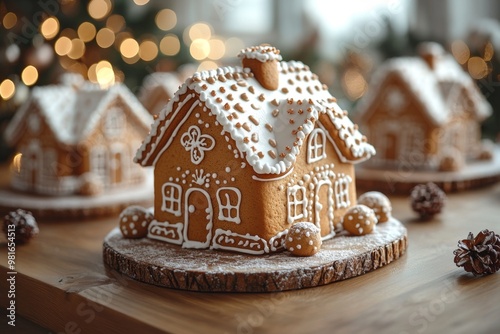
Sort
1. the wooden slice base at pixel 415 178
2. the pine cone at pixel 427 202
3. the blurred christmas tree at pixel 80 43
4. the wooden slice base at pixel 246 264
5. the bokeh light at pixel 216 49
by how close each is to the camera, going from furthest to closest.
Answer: the bokeh light at pixel 216 49 < the blurred christmas tree at pixel 80 43 < the wooden slice base at pixel 415 178 < the pine cone at pixel 427 202 < the wooden slice base at pixel 246 264

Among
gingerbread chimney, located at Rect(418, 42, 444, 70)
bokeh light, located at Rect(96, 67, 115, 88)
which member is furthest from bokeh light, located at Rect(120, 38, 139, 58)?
gingerbread chimney, located at Rect(418, 42, 444, 70)

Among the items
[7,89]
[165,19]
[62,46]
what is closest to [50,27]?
[62,46]

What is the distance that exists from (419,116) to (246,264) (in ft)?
5.96

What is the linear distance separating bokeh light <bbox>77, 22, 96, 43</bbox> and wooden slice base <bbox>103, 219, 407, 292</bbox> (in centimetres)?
194

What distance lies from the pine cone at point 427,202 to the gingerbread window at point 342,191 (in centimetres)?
51

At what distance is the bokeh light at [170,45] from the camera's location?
4203 millimetres

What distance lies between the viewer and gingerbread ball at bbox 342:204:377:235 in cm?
217

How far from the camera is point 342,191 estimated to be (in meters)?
2.27

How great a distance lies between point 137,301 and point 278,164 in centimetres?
55

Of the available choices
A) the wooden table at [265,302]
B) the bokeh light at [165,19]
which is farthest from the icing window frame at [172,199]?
the bokeh light at [165,19]

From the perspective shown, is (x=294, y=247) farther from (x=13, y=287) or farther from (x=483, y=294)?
(x=13, y=287)

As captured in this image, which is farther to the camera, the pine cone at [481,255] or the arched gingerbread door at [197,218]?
the arched gingerbread door at [197,218]

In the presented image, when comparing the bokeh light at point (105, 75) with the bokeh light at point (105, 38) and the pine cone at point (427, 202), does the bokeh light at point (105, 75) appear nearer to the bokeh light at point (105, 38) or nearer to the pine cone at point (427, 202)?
the bokeh light at point (105, 38)

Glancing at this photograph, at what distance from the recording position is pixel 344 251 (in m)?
2.01
